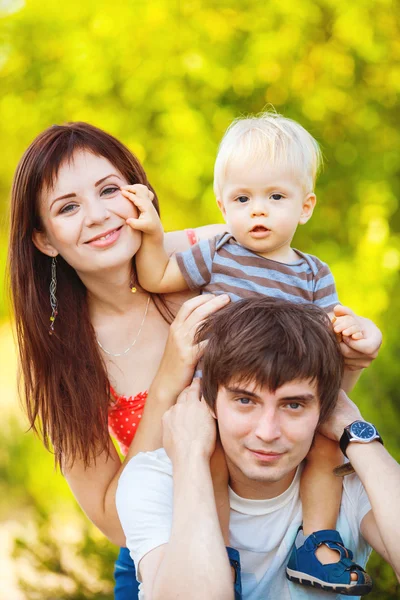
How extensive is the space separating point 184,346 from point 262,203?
0.53 m

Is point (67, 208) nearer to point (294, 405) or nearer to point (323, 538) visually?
point (294, 405)

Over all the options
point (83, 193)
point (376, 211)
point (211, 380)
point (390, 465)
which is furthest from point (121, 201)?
point (376, 211)

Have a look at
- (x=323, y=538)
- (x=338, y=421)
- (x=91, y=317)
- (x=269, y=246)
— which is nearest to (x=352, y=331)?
(x=338, y=421)

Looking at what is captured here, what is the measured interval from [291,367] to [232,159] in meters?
0.75

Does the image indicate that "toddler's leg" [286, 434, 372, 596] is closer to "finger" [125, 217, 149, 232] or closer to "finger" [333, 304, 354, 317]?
"finger" [333, 304, 354, 317]

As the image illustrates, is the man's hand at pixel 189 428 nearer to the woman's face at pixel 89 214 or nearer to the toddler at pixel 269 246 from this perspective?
the toddler at pixel 269 246

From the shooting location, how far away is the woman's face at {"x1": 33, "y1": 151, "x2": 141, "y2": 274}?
2854 mm

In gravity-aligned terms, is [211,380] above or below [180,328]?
below

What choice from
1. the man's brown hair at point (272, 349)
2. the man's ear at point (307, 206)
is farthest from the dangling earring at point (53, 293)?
the man's ear at point (307, 206)

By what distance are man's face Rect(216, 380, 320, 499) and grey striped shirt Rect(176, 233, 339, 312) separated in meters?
0.41

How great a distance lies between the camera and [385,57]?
5.38 meters

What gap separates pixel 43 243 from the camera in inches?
119

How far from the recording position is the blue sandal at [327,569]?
2.51 meters

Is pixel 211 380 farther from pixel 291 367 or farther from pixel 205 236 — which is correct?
pixel 205 236
